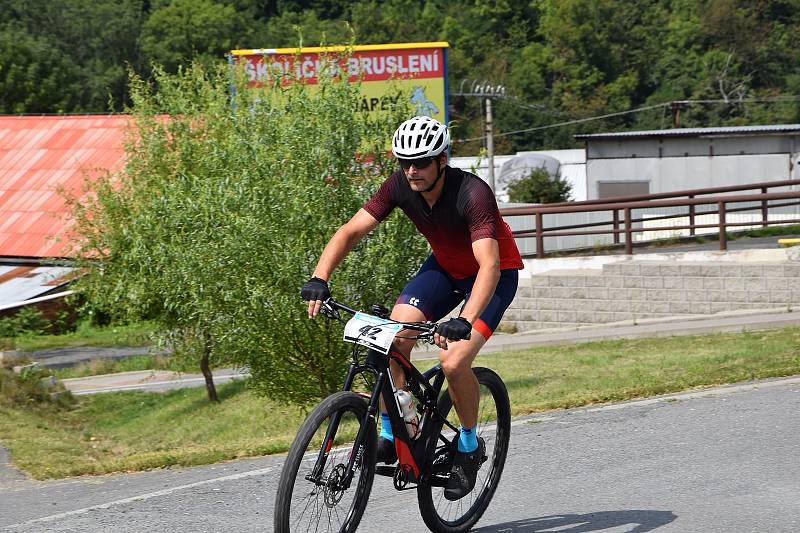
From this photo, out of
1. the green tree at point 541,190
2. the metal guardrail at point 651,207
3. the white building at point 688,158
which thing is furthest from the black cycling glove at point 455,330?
the green tree at point 541,190

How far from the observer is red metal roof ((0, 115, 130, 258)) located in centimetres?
3991

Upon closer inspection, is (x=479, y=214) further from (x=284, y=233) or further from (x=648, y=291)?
(x=648, y=291)

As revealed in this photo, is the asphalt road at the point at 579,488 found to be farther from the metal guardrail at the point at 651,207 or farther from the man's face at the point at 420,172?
the metal guardrail at the point at 651,207

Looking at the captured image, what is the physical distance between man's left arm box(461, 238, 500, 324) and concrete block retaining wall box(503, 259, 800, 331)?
15.2m

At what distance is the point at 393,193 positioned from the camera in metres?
5.61

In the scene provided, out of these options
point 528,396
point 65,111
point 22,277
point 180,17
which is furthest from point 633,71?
point 528,396

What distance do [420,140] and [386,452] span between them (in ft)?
4.67

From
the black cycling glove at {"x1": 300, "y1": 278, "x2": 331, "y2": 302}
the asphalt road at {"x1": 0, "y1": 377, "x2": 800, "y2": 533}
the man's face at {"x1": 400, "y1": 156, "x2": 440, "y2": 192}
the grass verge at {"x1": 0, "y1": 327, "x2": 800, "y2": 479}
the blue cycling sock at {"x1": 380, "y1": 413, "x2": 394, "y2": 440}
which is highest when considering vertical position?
the man's face at {"x1": 400, "y1": 156, "x2": 440, "y2": 192}

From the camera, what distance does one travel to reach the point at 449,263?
18.7ft

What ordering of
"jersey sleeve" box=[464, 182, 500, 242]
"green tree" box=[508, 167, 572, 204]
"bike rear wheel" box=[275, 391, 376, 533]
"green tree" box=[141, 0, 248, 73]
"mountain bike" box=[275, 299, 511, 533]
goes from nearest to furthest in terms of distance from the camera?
"bike rear wheel" box=[275, 391, 376, 533]
"mountain bike" box=[275, 299, 511, 533]
"jersey sleeve" box=[464, 182, 500, 242]
"green tree" box=[508, 167, 572, 204]
"green tree" box=[141, 0, 248, 73]

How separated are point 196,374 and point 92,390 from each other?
12.2ft

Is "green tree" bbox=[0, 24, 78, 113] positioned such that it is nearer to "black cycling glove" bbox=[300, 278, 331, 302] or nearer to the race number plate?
"black cycling glove" bbox=[300, 278, 331, 302]

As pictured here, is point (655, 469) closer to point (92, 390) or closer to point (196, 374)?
point (92, 390)

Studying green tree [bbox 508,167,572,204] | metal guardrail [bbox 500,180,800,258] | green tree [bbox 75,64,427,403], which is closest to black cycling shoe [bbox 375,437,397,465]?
green tree [bbox 75,64,427,403]
